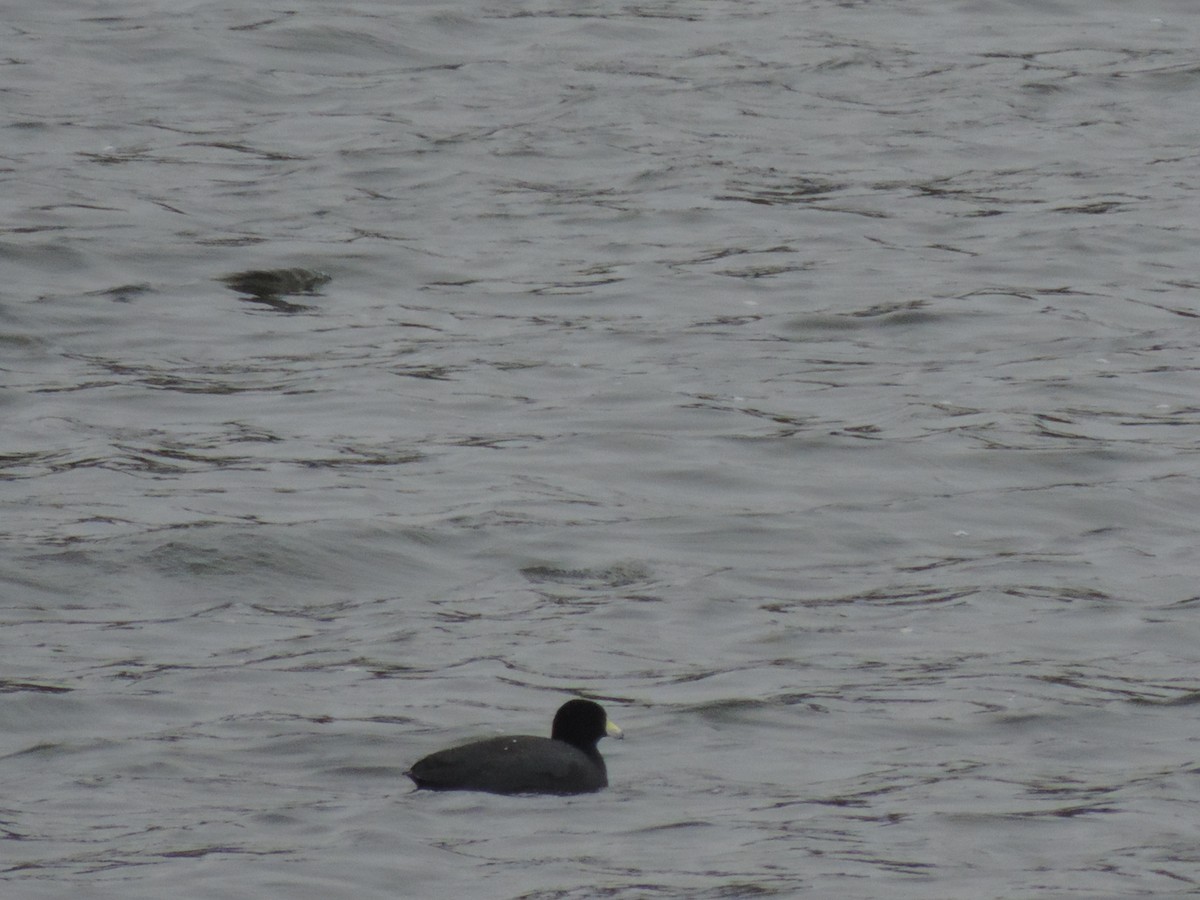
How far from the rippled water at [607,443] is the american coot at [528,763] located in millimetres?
84

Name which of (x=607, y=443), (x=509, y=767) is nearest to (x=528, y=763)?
(x=509, y=767)

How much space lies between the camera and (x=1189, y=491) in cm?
1298

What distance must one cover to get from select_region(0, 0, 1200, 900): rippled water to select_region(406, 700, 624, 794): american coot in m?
0.08

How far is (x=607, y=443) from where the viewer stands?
13602mm

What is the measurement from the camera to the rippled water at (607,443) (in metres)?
9.02

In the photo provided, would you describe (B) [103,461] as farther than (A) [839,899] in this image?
Yes

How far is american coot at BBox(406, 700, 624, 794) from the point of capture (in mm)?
8953

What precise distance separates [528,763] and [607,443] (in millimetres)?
4683

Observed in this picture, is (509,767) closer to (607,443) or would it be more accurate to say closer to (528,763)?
(528,763)

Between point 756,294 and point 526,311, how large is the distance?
151cm

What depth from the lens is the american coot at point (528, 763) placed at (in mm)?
8953

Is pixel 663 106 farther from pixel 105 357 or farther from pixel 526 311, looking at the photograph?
pixel 105 357

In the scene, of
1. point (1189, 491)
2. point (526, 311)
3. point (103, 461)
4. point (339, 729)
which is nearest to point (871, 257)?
point (526, 311)

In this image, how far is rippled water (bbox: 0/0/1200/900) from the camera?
9023 mm
